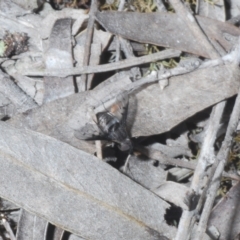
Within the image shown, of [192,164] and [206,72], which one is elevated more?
[206,72]

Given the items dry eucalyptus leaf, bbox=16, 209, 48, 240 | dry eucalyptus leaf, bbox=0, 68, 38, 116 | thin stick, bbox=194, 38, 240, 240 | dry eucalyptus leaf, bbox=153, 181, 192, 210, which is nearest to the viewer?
thin stick, bbox=194, 38, 240, 240

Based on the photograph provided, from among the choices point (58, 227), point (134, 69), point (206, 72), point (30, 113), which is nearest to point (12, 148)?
point (30, 113)

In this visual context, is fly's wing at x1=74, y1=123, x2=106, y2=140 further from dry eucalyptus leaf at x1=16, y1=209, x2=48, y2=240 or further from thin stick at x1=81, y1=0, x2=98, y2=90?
dry eucalyptus leaf at x1=16, y1=209, x2=48, y2=240

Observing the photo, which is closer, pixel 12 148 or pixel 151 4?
pixel 12 148

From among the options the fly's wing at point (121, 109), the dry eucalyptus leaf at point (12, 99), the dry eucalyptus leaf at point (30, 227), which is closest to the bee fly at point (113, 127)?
the fly's wing at point (121, 109)

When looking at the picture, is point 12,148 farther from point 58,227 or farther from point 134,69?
point 134,69

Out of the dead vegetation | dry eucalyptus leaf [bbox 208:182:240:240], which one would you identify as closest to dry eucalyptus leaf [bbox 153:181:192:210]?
the dead vegetation

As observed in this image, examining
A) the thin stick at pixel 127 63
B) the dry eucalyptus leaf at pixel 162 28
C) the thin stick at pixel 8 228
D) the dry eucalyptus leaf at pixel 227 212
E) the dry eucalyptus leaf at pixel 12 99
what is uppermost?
the dry eucalyptus leaf at pixel 162 28

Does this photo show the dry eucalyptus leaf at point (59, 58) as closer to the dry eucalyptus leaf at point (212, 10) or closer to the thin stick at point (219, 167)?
the dry eucalyptus leaf at point (212, 10)
